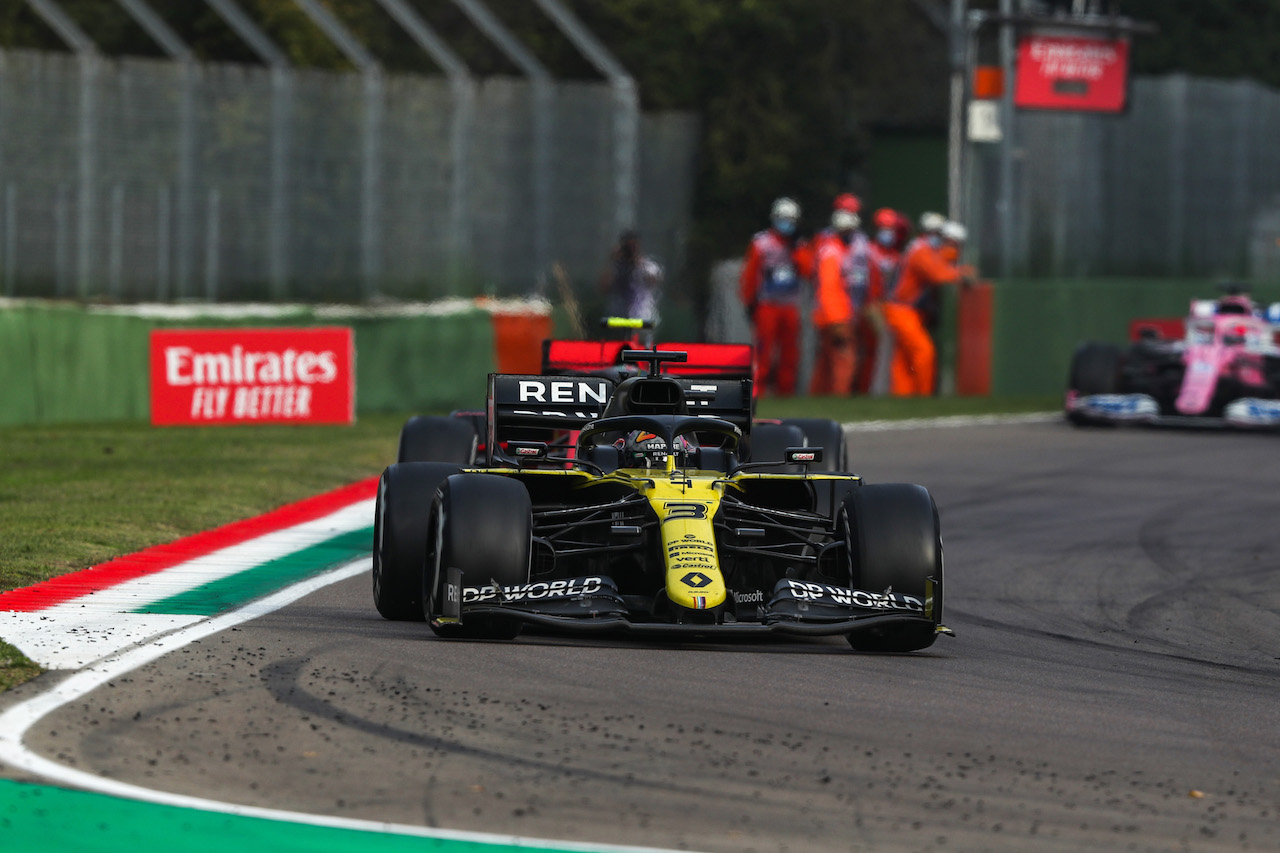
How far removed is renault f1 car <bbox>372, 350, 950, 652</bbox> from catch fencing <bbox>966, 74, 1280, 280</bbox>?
19.0m

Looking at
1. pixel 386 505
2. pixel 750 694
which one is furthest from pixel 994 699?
pixel 386 505

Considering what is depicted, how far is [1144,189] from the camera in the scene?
29.0 metres

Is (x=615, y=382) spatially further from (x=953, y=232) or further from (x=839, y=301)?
(x=953, y=232)

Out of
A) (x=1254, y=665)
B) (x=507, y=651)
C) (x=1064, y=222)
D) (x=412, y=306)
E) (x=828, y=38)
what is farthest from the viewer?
(x=828, y=38)

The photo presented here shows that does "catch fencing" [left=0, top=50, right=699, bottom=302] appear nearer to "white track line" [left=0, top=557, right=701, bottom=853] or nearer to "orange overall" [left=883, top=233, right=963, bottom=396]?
"orange overall" [left=883, top=233, right=963, bottom=396]

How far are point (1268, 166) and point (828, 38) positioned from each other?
781cm

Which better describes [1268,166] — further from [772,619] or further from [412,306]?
[772,619]

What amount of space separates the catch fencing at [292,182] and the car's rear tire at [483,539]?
13638mm

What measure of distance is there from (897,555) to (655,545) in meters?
0.93

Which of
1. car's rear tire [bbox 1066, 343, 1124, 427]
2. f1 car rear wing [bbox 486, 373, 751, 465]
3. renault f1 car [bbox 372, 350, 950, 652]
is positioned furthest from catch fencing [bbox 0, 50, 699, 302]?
renault f1 car [bbox 372, 350, 950, 652]

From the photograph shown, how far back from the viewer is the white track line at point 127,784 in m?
5.61

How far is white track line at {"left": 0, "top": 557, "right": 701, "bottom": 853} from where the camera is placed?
221 inches

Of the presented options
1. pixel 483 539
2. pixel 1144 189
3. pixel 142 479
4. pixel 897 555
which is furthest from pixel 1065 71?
pixel 483 539

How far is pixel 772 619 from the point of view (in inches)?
336
